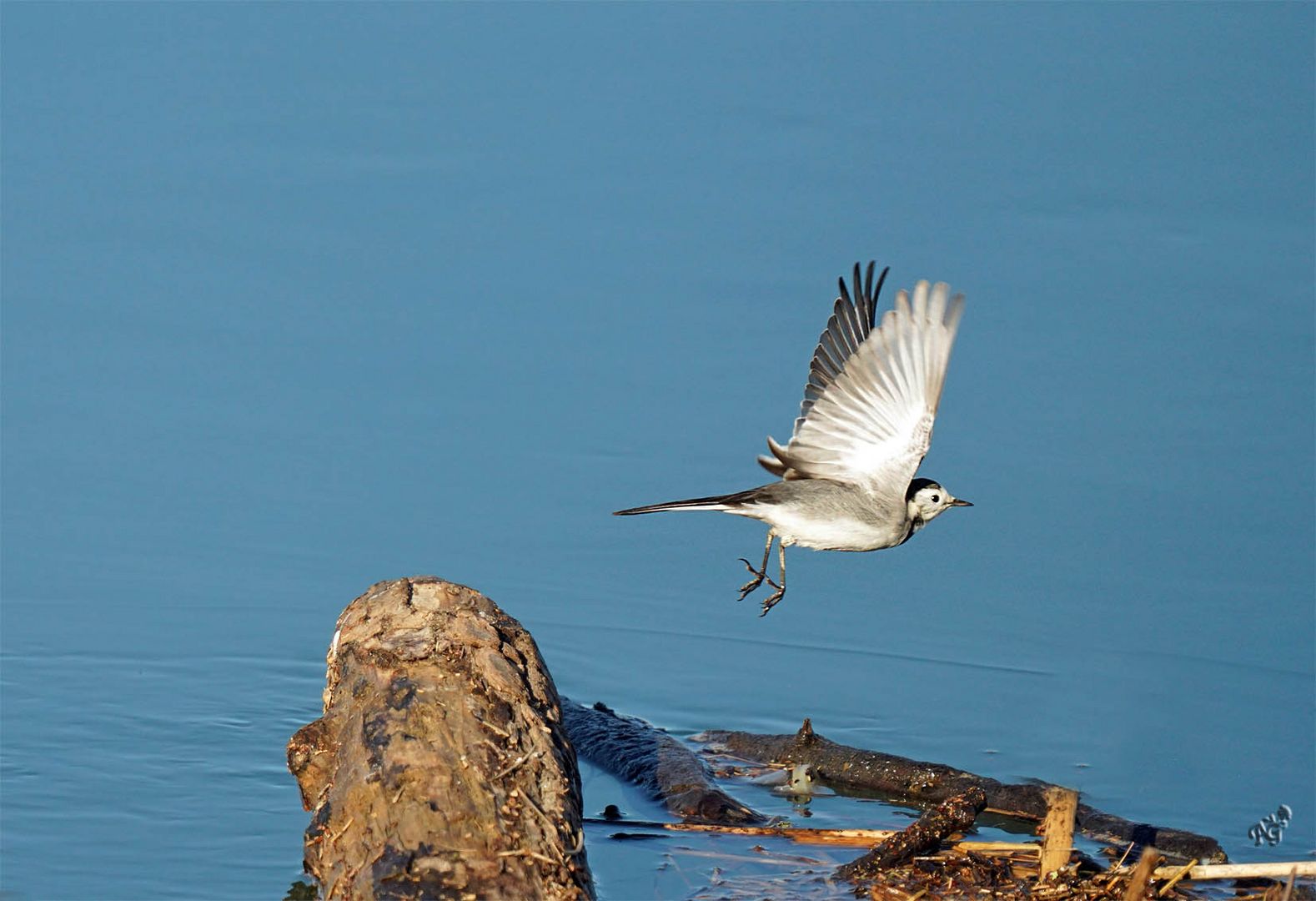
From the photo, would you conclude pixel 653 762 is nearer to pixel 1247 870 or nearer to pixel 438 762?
pixel 438 762

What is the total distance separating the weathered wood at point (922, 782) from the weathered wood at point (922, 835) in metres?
0.67

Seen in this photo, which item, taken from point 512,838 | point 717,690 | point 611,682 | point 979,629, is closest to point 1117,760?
point 979,629

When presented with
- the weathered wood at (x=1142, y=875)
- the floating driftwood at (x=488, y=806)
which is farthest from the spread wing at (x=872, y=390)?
the weathered wood at (x=1142, y=875)

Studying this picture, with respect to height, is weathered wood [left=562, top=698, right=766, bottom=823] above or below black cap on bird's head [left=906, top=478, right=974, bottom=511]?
below

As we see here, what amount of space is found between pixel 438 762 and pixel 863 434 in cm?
269

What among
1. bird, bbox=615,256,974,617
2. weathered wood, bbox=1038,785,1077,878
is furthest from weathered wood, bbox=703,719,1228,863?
bird, bbox=615,256,974,617

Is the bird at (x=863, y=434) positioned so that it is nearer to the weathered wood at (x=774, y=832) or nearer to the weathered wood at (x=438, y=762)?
the weathered wood at (x=774, y=832)

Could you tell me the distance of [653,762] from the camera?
8219 millimetres

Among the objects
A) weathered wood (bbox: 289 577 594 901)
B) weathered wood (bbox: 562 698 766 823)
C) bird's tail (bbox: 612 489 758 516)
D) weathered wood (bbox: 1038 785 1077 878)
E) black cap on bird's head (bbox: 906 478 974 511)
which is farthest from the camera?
black cap on bird's head (bbox: 906 478 974 511)

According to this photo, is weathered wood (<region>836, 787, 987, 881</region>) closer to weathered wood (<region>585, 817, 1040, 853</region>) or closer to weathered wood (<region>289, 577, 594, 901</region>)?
weathered wood (<region>585, 817, 1040, 853</region>)

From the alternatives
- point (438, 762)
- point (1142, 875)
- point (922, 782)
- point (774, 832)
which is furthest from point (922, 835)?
point (438, 762)

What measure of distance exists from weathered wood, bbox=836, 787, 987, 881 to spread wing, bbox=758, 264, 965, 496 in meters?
1.47

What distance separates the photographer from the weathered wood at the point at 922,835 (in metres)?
6.84

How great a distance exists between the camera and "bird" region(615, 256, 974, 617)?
23.8 feet
